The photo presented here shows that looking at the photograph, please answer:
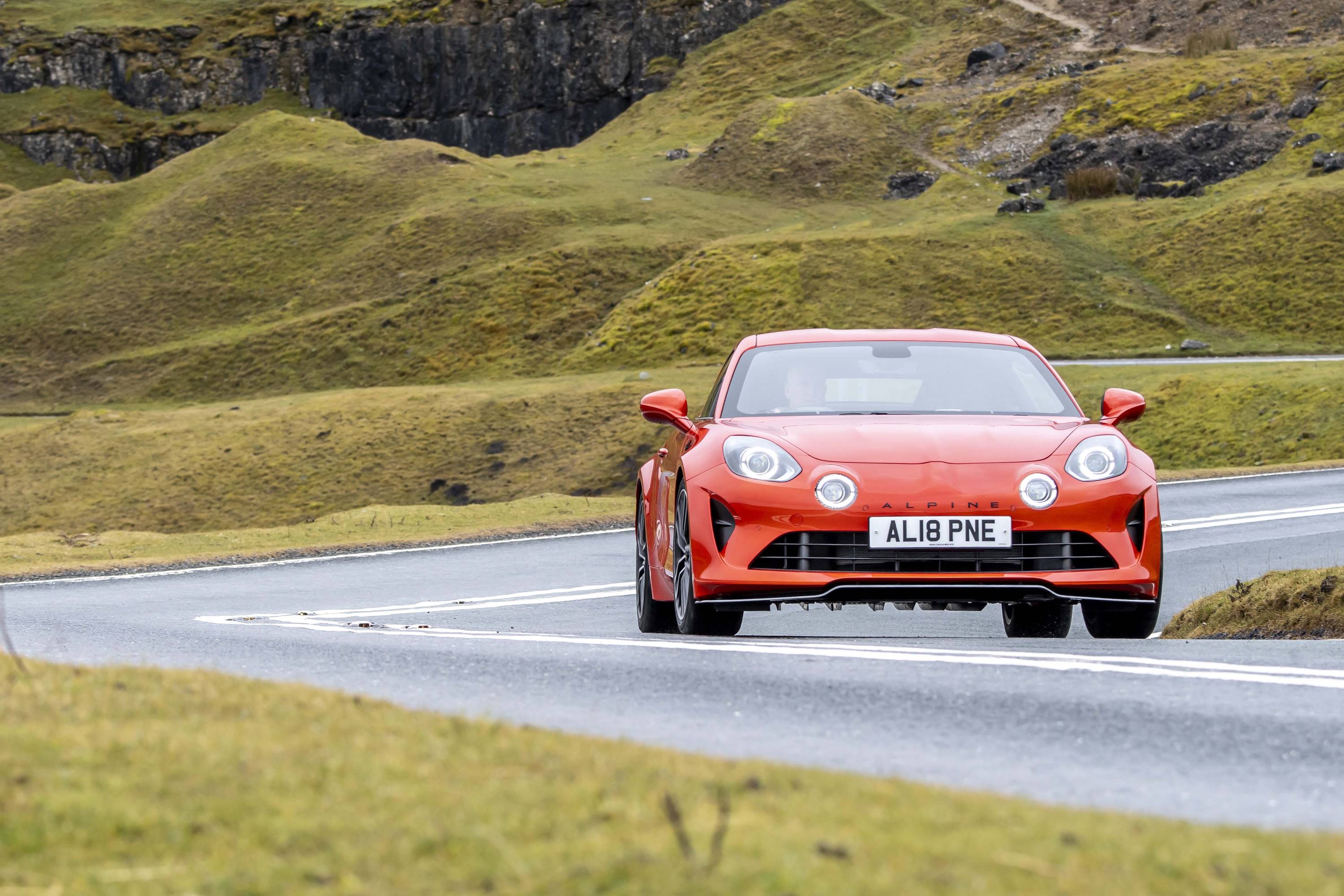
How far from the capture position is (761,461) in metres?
8.23

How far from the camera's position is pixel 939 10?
111m

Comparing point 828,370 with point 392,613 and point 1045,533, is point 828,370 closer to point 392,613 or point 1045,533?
point 1045,533

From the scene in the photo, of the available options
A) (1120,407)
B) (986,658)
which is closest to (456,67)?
(1120,407)

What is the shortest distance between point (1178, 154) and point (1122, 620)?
63.5 m

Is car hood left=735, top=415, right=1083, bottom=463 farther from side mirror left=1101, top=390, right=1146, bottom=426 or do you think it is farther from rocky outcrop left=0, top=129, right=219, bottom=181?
rocky outcrop left=0, top=129, right=219, bottom=181

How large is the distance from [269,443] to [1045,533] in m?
39.0

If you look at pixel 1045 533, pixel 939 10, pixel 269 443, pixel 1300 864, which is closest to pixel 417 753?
pixel 1300 864

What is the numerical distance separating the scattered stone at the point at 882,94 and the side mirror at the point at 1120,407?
265 feet

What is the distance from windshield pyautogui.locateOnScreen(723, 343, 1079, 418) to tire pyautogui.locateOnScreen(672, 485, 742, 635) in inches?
30.9

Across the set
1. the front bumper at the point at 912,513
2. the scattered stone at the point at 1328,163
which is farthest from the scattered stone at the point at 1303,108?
the front bumper at the point at 912,513

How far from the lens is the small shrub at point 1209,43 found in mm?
79812

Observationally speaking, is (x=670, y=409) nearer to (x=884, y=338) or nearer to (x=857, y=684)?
(x=884, y=338)

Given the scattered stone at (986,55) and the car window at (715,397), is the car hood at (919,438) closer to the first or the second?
the car window at (715,397)

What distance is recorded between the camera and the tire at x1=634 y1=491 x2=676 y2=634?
966 centimetres
